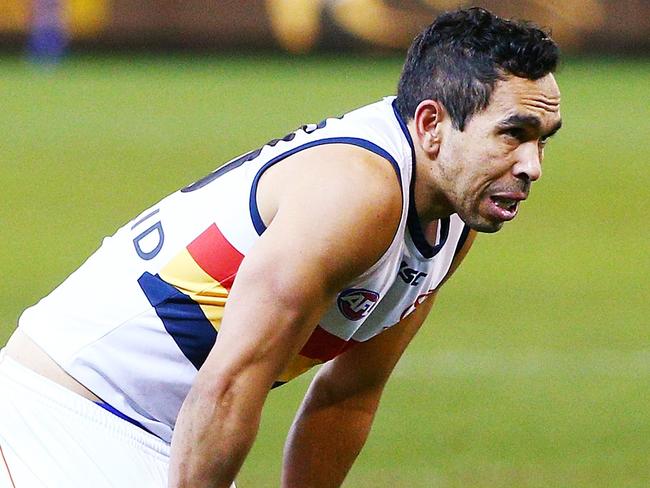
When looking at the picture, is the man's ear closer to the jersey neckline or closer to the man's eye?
the jersey neckline

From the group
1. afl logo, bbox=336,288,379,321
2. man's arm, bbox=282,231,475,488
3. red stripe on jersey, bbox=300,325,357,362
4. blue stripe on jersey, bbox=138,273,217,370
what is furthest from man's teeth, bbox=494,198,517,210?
man's arm, bbox=282,231,475,488

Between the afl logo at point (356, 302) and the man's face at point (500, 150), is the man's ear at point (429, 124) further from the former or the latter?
the afl logo at point (356, 302)

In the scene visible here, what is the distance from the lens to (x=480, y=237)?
1447 centimetres

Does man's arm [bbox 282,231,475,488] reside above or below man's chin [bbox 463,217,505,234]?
below

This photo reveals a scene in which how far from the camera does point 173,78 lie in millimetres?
26906

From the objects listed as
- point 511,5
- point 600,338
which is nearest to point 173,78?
point 511,5

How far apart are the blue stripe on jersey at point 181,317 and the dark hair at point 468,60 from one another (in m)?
0.79

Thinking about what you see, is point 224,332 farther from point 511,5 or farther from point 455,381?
point 511,5

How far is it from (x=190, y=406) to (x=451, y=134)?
100 centimetres

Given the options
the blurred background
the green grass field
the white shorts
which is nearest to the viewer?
the white shorts

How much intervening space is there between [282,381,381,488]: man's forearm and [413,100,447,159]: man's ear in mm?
1314

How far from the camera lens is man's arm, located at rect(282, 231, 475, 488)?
204 inches

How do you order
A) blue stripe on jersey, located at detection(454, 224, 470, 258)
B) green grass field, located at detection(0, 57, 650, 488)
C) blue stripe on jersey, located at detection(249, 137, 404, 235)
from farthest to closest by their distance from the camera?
green grass field, located at detection(0, 57, 650, 488) → blue stripe on jersey, located at detection(454, 224, 470, 258) → blue stripe on jersey, located at detection(249, 137, 404, 235)

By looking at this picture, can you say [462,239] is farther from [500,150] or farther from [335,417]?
[335,417]
